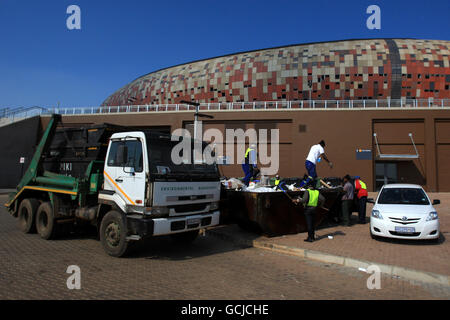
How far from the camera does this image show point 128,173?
6.20 m

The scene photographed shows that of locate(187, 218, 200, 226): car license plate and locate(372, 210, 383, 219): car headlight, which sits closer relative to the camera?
locate(187, 218, 200, 226): car license plate

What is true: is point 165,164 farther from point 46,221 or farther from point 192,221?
point 46,221

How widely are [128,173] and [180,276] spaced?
2306 millimetres

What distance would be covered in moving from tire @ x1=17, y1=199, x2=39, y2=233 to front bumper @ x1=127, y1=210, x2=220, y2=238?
4312 millimetres

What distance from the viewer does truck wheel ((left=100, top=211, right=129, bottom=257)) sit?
20.1 ft

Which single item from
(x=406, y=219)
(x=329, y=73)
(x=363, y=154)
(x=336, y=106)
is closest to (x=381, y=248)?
(x=406, y=219)

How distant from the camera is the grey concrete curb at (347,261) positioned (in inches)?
209

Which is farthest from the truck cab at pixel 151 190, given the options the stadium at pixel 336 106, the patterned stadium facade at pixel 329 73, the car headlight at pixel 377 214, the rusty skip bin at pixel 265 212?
the patterned stadium facade at pixel 329 73

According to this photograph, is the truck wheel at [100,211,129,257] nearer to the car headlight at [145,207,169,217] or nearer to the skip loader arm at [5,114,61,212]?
the car headlight at [145,207,169,217]

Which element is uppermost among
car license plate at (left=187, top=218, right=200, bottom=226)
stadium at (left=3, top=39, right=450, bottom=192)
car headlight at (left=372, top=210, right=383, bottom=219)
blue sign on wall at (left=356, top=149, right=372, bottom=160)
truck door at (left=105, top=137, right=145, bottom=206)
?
stadium at (left=3, top=39, right=450, bottom=192)

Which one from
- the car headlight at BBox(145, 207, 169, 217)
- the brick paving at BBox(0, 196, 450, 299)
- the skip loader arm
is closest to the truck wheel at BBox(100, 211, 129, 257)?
the brick paving at BBox(0, 196, 450, 299)

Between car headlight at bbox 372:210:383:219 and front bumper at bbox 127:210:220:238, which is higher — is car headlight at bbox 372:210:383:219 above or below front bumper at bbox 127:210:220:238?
below
